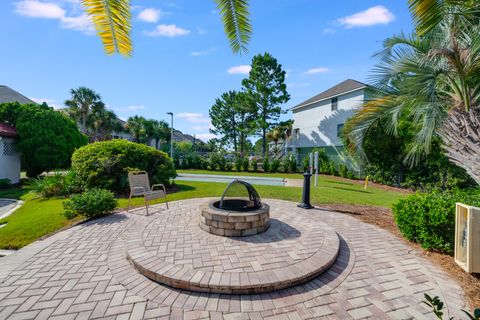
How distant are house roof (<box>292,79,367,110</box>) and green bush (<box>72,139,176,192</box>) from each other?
59.4 feet

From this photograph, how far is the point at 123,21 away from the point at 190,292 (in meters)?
3.47

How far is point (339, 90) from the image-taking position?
2153cm

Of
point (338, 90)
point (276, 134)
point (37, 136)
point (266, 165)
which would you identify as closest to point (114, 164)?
point (37, 136)

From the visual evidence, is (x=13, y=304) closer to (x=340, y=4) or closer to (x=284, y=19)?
(x=284, y=19)

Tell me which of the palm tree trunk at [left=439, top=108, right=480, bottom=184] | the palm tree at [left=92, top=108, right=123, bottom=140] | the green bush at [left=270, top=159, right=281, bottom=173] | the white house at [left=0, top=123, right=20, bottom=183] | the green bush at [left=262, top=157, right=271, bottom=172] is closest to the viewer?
the palm tree trunk at [left=439, top=108, right=480, bottom=184]

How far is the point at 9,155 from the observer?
43.0ft

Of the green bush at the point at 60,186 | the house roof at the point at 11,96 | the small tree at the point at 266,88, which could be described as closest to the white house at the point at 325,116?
the small tree at the point at 266,88

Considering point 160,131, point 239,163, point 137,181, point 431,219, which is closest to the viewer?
point 431,219

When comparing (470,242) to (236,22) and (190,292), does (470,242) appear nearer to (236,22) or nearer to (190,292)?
(190,292)

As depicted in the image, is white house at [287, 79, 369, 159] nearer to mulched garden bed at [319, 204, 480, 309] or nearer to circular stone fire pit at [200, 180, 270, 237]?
mulched garden bed at [319, 204, 480, 309]

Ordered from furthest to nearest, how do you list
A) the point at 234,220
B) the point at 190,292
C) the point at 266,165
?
the point at 266,165 → the point at 234,220 → the point at 190,292

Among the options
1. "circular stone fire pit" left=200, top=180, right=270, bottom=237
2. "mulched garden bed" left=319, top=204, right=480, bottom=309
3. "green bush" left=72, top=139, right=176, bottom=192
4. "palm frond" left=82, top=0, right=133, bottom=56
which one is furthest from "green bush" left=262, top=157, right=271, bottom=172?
"palm frond" left=82, top=0, right=133, bottom=56

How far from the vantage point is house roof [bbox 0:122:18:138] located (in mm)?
12445

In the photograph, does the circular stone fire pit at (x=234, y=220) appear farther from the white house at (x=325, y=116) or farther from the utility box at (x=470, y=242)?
the white house at (x=325, y=116)
